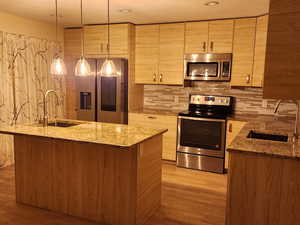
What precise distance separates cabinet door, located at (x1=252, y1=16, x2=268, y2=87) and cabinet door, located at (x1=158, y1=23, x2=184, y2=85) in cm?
114

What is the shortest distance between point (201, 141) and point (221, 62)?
1.27 m

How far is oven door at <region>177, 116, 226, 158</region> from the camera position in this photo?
4016 millimetres

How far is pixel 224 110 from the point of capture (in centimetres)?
443

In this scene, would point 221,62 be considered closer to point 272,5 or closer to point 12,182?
point 272,5

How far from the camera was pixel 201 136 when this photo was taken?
163 inches

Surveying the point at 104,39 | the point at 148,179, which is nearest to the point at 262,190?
the point at 148,179

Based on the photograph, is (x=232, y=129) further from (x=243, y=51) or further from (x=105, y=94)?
(x=105, y=94)

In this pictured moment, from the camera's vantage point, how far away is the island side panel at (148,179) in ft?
8.26

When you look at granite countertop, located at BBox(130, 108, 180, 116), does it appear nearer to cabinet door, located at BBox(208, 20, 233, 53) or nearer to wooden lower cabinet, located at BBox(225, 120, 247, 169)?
wooden lower cabinet, located at BBox(225, 120, 247, 169)

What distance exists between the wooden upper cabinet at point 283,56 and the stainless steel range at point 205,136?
178cm

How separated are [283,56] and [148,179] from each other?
1.66 metres

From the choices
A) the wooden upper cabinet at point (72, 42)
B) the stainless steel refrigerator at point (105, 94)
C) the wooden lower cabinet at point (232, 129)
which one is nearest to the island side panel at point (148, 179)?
the wooden lower cabinet at point (232, 129)

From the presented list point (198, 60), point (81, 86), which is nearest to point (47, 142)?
point (81, 86)

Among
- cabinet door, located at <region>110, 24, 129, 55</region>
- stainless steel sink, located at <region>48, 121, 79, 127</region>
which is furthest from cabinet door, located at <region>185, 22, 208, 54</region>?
stainless steel sink, located at <region>48, 121, 79, 127</region>
